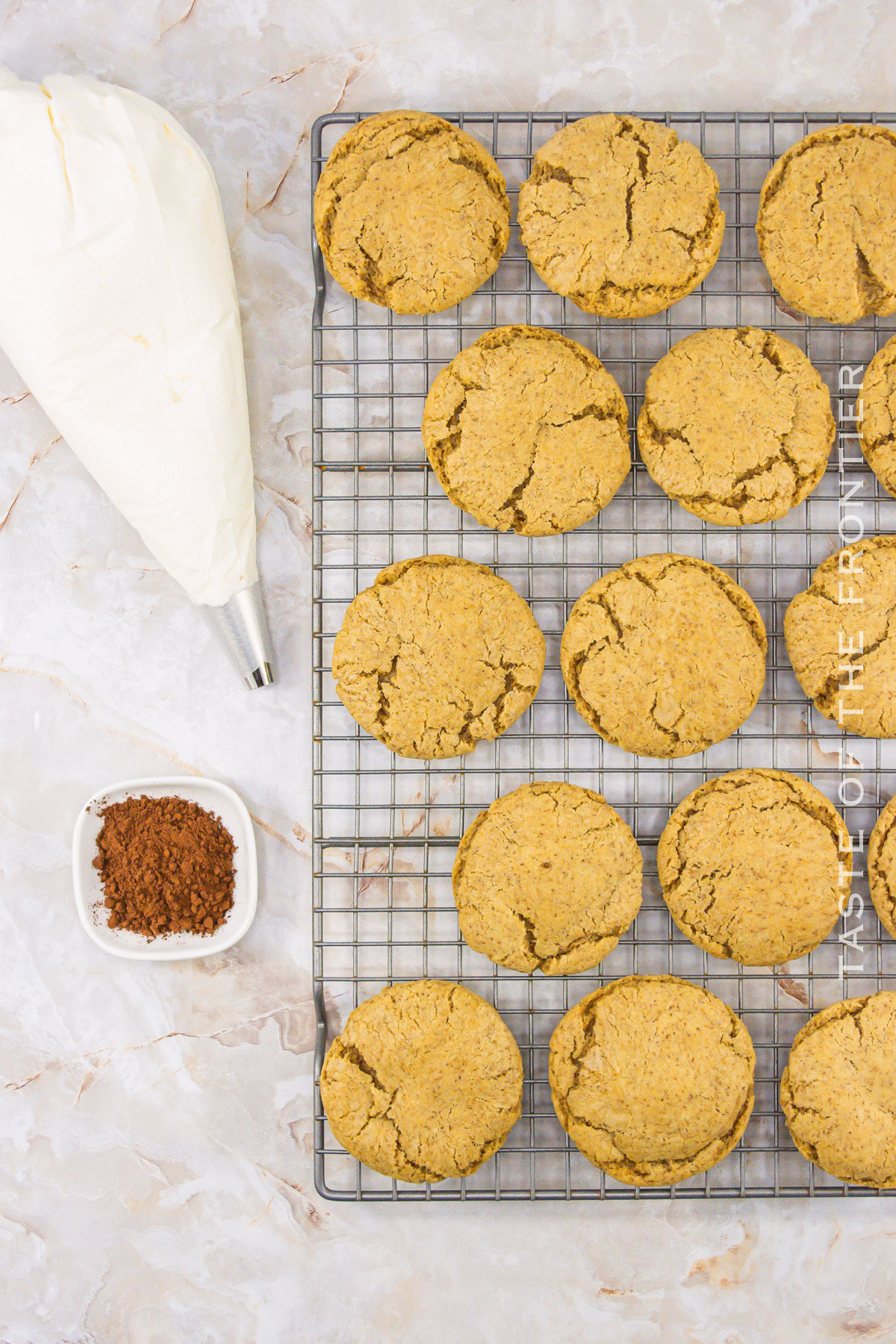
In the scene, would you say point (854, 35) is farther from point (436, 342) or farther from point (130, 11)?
point (130, 11)

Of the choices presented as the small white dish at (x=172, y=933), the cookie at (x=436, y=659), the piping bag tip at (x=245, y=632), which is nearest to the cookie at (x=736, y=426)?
the cookie at (x=436, y=659)

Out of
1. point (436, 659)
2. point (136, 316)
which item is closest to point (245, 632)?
point (436, 659)

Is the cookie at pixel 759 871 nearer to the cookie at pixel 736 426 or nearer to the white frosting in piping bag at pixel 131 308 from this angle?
the cookie at pixel 736 426

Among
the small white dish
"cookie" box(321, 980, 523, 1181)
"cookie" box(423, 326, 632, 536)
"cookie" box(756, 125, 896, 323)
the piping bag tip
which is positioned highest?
"cookie" box(756, 125, 896, 323)

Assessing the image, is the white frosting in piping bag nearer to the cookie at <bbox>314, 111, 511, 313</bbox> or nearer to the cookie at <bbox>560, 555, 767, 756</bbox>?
the cookie at <bbox>314, 111, 511, 313</bbox>

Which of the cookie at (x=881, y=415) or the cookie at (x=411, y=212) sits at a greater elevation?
the cookie at (x=411, y=212)

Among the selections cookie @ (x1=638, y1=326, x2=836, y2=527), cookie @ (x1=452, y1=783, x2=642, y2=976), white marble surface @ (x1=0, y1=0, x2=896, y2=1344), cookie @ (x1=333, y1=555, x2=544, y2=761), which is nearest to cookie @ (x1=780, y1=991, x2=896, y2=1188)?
white marble surface @ (x1=0, y1=0, x2=896, y2=1344)

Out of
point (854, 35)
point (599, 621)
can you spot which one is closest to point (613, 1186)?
point (599, 621)

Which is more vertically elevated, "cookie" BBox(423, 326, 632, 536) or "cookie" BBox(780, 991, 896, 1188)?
"cookie" BBox(423, 326, 632, 536)
